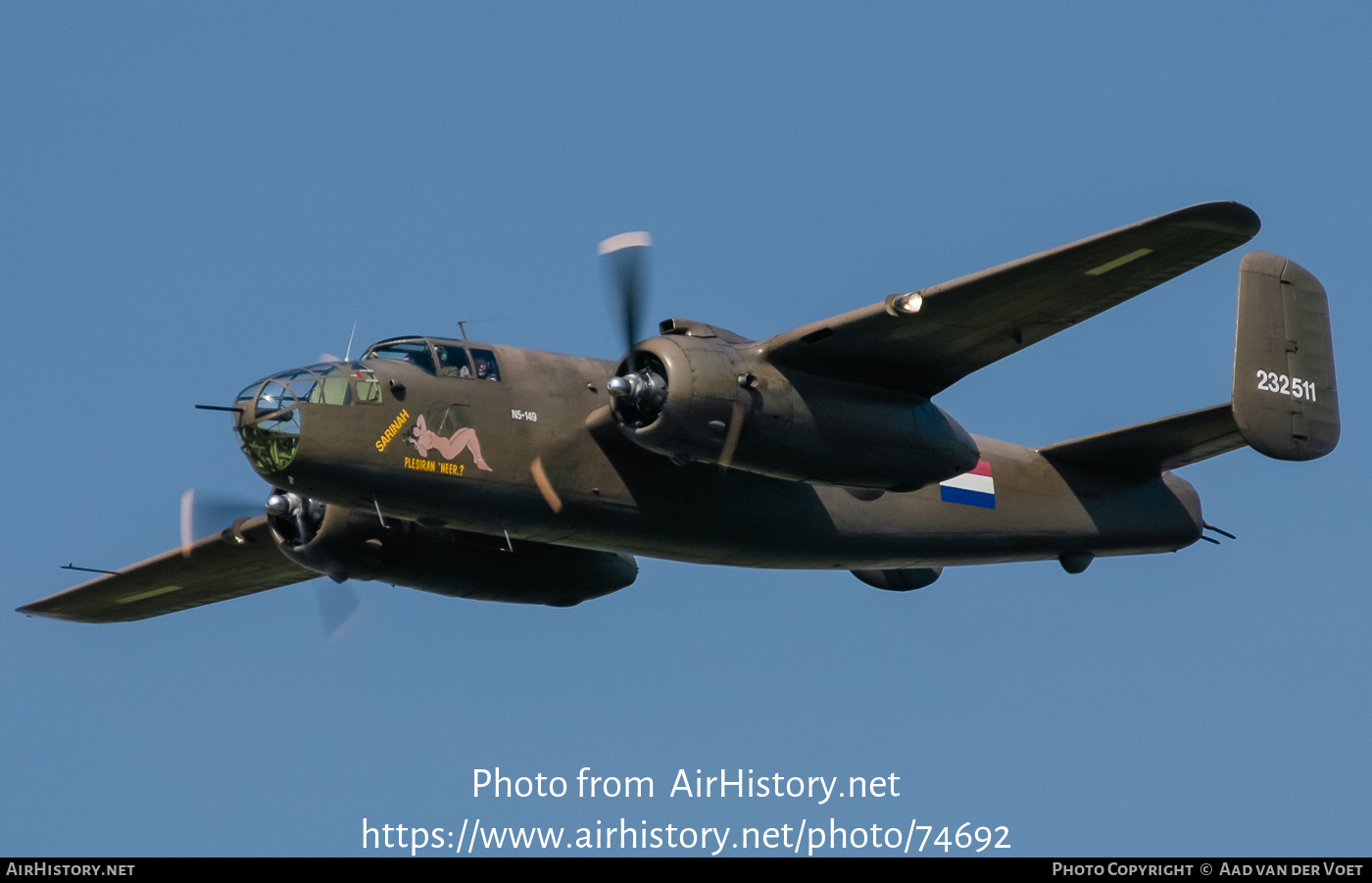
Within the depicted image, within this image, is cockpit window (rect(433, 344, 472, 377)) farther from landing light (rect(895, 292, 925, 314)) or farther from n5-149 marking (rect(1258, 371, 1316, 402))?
n5-149 marking (rect(1258, 371, 1316, 402))

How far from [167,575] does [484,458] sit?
8134 millimetres

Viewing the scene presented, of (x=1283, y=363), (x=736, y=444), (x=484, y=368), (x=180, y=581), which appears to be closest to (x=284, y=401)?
(x=484, y=368)

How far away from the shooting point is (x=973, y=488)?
22.2 m

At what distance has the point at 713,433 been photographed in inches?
724

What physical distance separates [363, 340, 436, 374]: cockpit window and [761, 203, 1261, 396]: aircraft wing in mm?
3706

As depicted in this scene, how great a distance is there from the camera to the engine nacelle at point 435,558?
2095cm

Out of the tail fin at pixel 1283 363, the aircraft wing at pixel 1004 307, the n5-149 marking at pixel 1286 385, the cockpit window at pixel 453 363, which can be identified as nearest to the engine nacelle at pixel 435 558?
the cockpit window at pixel 453 363

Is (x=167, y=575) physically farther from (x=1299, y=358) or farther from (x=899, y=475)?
(x=1299, y=358)

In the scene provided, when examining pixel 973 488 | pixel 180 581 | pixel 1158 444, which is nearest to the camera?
pixel 973 488

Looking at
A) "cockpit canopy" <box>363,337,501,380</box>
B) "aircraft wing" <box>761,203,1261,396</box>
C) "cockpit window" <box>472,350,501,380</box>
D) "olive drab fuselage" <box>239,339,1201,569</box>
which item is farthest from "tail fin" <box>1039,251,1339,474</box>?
"cockpit canopy" <box>363,337,501,380</box>

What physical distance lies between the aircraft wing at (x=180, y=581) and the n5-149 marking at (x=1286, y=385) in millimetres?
12808

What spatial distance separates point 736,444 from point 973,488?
489cm

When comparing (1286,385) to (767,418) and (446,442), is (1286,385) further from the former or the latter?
(446,442)

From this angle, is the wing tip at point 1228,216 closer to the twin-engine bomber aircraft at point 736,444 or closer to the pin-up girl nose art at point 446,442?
the twin-engine bomber aircraft at point 736,444
